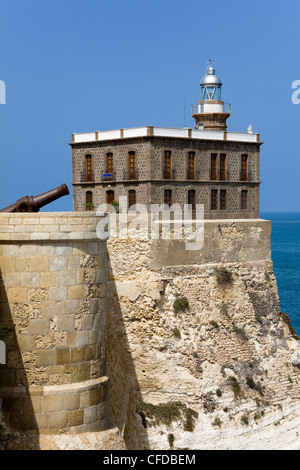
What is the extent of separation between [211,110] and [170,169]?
7343 millimetres

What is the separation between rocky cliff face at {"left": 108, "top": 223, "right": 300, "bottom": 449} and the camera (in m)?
22.6

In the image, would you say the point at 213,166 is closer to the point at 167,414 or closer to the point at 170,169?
the point at 170,169

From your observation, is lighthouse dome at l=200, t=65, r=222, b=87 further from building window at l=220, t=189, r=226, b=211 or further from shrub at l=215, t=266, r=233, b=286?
shrub at l=215, t=266, r=233, b=286

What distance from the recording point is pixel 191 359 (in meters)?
23.1

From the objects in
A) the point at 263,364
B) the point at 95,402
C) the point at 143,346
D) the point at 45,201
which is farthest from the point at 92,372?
the point at 263,364

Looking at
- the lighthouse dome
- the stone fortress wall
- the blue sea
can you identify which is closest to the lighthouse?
the lighthouse dome

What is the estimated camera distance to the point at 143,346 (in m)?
23.0

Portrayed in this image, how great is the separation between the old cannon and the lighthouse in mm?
18775

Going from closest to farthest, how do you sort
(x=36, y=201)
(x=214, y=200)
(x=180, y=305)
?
(x=36, y=201), (x=180, y=305), (x=214, y=200)

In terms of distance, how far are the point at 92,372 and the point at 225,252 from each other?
13304 mm

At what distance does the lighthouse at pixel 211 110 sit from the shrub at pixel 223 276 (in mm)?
11878

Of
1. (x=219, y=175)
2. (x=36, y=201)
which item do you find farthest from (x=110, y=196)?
(x=36, y=201)

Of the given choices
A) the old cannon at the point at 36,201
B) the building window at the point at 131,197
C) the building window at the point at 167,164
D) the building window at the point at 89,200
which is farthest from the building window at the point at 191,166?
the old cannon at the point at 36,201
